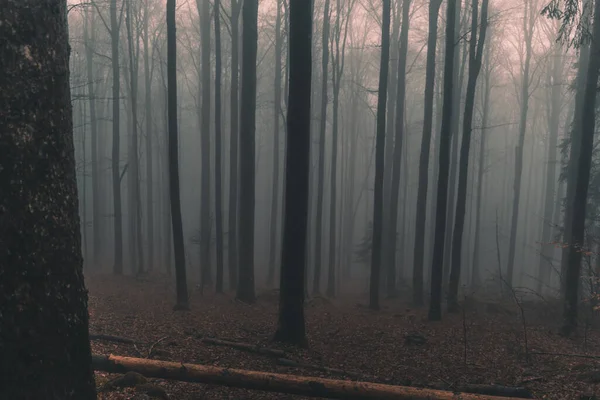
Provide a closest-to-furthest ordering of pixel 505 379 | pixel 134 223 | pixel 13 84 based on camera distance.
→ 1. pixel 13 84
2. pixel 505 379
3. pixel 134 223

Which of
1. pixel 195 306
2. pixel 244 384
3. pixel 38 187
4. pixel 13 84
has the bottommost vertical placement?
pixel 195 306

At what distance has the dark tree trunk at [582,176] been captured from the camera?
10398mm

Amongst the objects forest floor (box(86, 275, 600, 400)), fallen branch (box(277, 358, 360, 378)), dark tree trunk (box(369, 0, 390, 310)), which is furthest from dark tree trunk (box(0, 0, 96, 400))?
dark tree trunk (box(369, 0, 390, 310))

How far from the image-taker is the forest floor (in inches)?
273

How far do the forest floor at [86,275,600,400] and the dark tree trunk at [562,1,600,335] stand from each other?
927mm

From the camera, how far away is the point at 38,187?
307cm

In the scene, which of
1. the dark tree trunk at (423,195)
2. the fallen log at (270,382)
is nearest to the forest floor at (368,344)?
the fallen log at (270,382)

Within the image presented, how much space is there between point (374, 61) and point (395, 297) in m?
18.7

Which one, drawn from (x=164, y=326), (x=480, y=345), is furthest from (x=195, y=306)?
(x=480, y=345)

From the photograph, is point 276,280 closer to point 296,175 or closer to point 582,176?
point 582,176

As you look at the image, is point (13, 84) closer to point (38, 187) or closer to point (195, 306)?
point (38, 187)

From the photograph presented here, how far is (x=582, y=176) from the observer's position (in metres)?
10.5

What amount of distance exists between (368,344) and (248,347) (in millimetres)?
3255

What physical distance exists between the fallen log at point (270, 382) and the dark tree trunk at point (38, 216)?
6.90 feet
